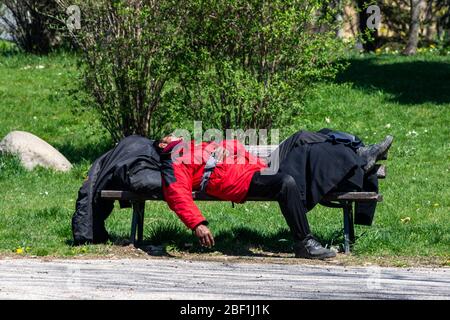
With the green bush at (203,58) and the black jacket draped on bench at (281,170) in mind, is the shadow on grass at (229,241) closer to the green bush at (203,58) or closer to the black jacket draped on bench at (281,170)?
the black jacket draped on bench at (281,170)

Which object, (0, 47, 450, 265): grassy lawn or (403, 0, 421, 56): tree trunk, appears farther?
(403, 0, 421, 56): tree trunk

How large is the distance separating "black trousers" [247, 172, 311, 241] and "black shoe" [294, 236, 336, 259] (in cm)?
5

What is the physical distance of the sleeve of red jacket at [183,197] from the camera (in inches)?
335

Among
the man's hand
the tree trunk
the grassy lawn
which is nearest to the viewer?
the man's hand

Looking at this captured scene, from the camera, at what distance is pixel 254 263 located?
8430 mm

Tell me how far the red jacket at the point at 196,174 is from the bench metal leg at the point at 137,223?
18.8 inches

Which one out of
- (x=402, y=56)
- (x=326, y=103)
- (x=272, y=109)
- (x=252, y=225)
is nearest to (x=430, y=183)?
(x=272, y=109)

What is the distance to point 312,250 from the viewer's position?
8.65m

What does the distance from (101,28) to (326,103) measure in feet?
14.7

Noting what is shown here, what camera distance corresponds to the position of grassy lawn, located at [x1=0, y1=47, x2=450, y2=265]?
9289 mm

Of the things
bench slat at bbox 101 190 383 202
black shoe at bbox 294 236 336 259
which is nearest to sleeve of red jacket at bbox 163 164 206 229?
bench slat at bbox 101 190 383 202

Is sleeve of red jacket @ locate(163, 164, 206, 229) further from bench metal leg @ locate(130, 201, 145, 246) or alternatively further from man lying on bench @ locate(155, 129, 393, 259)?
bench metal leg @ locate(130, 201, 145, 246)

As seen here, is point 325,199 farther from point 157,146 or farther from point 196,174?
point 157,146

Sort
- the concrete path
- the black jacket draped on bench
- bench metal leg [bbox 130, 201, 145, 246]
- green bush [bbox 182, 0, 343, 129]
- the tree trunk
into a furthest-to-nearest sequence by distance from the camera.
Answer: the tree trunk → green bush [bbox 182, 0, 343, 129] → bench metal leg [bbox 130, 201, 145, 246] → the black jacket draped on bench → the concrete path
